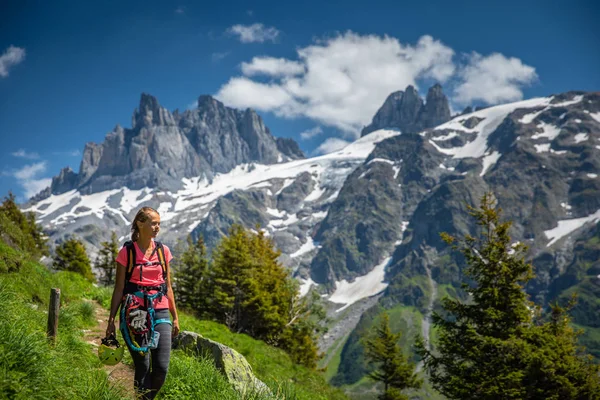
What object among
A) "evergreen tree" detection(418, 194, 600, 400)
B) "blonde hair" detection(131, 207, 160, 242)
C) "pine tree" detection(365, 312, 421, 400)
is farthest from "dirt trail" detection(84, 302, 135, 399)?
"pine tree" detection(365, 312, 421, 400)

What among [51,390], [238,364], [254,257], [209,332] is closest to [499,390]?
[209,332]

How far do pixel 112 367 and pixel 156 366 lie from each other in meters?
3.16

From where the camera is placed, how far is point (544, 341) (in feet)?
58.3

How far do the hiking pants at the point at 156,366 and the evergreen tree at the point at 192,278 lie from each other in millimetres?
34232

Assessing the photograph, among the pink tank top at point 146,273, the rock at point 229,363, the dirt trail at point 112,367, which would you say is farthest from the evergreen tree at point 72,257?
the pink tank top at point 146,273

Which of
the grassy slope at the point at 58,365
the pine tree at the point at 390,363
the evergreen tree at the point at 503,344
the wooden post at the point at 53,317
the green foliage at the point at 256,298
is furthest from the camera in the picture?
the pine tree at the point at 390,363

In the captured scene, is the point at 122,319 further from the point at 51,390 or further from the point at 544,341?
the point at 544,341

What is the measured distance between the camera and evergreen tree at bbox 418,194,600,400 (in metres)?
17.1

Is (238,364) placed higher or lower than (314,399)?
higher

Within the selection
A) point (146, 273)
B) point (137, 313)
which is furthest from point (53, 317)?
point (146, 273)

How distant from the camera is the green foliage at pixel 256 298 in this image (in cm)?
3406

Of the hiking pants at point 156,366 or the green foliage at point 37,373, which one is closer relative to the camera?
the green foliage at point 37,373

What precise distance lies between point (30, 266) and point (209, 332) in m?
6.86

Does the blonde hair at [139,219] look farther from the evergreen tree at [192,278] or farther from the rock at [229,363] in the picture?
the evergreen tree at [192,278]
